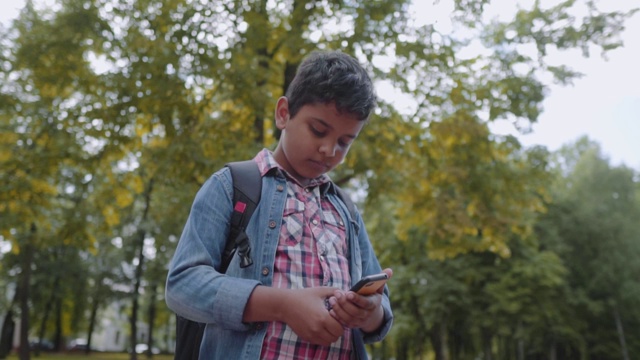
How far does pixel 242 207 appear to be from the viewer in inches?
67.5

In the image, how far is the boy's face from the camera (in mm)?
1779

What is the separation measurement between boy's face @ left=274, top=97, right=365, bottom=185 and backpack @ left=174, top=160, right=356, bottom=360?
0.17 m

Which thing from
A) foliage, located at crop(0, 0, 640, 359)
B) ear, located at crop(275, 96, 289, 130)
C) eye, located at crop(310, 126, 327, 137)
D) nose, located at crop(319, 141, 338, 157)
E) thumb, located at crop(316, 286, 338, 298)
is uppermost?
foliage, located at crop(0, 0, 640, 359)

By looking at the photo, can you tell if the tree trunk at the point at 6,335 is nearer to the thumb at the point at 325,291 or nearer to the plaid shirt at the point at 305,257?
the plaid shirt at the point at 305,257

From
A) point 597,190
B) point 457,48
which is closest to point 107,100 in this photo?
point 457,48

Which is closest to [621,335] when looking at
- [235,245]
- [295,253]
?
[295,253]

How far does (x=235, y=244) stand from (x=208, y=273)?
0.16 m

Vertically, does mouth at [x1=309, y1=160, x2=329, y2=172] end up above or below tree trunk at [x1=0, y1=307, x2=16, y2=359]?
above

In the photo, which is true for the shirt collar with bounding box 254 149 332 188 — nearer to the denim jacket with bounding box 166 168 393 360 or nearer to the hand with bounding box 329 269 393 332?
the denim jacket with bounding box 166 168 393 360

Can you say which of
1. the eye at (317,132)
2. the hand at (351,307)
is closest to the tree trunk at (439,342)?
the eye at (317,132)

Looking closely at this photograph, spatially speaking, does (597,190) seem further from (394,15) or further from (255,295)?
(255,295)

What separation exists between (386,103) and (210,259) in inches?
265

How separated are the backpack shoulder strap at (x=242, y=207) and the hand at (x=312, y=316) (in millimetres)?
235

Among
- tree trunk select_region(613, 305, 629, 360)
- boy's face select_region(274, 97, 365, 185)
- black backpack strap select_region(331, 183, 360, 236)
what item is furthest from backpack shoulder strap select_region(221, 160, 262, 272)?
tree trunk select_region(613, 305, 629, 360)
